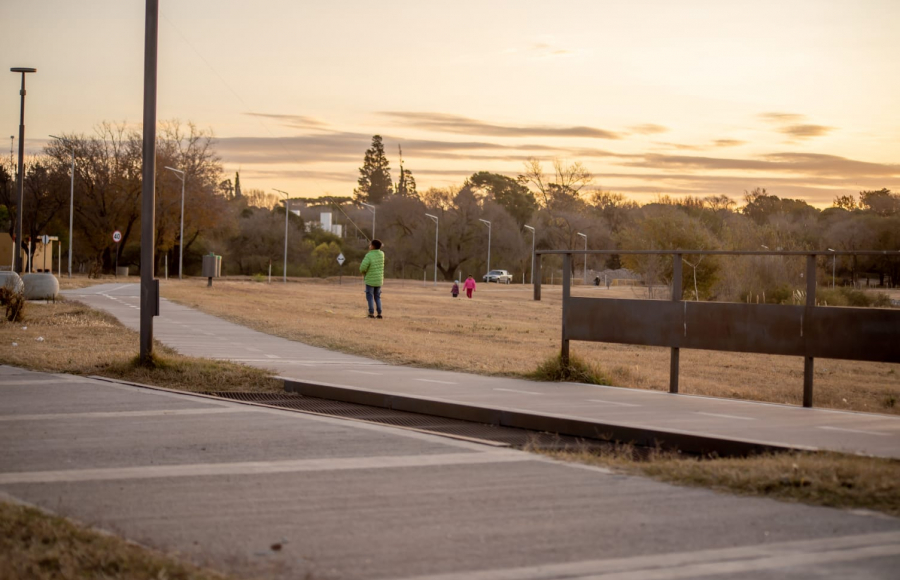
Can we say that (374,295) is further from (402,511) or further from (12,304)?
(402,511)

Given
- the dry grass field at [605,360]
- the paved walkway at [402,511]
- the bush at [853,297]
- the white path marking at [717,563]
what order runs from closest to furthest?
1. the white path marking at [717,563]
2. the paved walkway at [402,511]
3. the bush at [853,297]
4. the dry grass field at [605,360]

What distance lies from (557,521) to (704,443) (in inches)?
99.9

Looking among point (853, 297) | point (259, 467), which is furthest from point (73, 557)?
point (853, 297)

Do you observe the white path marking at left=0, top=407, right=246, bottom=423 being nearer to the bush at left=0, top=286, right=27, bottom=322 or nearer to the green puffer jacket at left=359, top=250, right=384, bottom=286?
the bush at left=0, top=286, right=27, bottom=322

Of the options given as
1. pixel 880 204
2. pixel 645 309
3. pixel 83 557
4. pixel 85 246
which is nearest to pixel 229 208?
pixel 85 246

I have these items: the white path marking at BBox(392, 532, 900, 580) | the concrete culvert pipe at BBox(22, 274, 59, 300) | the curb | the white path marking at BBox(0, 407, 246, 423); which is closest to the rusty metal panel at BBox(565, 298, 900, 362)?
the curb

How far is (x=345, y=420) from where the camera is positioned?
833 centimetres

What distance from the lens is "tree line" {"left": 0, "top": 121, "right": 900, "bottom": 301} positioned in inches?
1549

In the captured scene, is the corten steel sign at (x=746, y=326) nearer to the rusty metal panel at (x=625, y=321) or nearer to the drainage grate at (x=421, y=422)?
the rusty metal panel at (x=625, y=321)

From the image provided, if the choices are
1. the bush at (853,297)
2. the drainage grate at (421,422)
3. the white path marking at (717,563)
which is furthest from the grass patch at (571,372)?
the white path marking at (717,563)

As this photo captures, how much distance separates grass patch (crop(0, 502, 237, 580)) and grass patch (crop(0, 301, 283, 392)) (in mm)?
5761

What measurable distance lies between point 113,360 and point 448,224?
103 metres

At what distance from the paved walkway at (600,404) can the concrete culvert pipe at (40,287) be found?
13677 mm

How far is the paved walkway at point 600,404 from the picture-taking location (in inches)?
287
